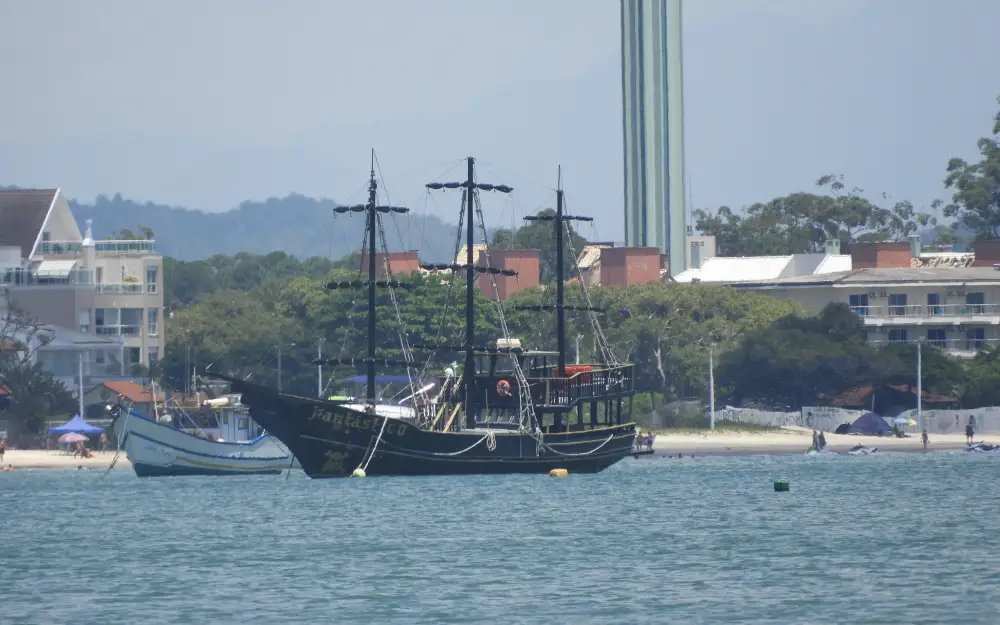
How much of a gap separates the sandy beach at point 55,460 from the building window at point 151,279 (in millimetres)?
27688

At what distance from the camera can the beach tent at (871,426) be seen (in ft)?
371

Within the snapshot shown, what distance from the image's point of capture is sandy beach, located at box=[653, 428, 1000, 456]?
106750mm

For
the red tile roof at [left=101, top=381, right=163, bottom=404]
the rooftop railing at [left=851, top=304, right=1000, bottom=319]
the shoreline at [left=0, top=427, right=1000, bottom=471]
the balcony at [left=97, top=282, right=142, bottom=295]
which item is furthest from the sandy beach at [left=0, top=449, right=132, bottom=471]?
the rooftop railing at [left=851, top=304, right=1000, bottom=319]

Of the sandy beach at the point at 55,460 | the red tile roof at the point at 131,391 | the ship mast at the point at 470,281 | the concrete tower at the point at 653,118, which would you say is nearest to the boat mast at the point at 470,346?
the ship mast at the point at 470,281

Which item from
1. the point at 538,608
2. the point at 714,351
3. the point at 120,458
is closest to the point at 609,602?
the point at 538,608

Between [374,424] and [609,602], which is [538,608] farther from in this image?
[374,424]

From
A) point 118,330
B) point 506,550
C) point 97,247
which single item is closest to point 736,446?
point 118,330

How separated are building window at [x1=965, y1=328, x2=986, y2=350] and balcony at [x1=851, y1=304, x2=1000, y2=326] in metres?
1.04

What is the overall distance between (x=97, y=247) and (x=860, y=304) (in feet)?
165

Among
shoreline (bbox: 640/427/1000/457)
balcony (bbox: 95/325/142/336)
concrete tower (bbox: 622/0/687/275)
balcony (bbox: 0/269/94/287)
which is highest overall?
concrete tower (bbox: 622/0/687/275)

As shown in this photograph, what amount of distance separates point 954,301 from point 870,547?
82181 mm

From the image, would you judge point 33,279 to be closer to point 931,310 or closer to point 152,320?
point 152,320

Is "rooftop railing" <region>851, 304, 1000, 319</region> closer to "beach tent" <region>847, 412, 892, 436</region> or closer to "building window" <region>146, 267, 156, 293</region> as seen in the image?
"beach tent" <region>847, 412, 892, 436</region>

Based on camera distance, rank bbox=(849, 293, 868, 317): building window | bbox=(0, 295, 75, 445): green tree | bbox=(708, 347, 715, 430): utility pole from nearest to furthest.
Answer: bbox=(0, 295, 75, 445): green tree → bbox=(708, 347, 715, 430): utility pole → bbox=(849, 293, 868, 317): building window
